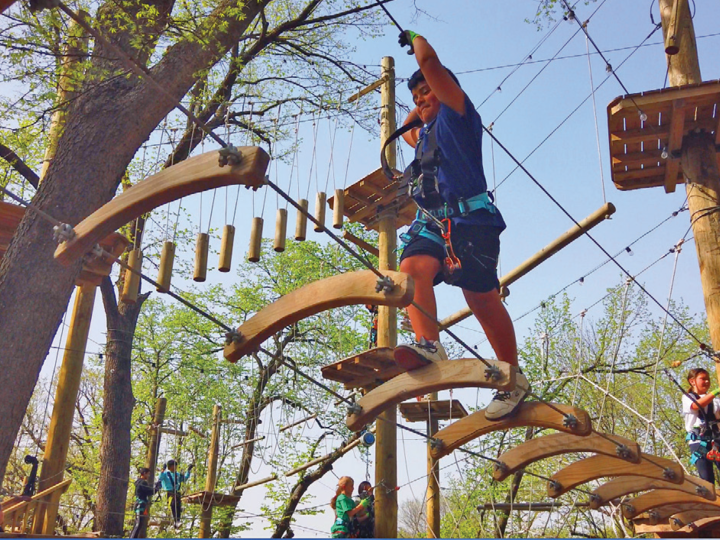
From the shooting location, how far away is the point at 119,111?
5855 millimetres

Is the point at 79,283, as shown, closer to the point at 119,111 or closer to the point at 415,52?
the point at 119,111

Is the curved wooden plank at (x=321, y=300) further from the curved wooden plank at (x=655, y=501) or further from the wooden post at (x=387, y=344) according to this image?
the curved wooden plank at (x=655, y=501)

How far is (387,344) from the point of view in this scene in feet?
25.9

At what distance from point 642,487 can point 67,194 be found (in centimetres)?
526

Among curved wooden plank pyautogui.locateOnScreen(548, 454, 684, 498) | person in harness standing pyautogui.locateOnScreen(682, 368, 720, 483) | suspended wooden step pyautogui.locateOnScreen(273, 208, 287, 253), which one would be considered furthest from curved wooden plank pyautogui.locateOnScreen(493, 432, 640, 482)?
suspended wooden step pyautogui.locateOnScreen(273, 208, 287, 253)

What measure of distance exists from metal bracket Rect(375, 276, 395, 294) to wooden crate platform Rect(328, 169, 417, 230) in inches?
175

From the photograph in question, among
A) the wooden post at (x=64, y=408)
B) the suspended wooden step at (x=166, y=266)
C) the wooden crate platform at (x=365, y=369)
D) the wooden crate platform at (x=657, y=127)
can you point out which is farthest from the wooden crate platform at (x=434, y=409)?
the suspended wooden step at (x=166, y=266)

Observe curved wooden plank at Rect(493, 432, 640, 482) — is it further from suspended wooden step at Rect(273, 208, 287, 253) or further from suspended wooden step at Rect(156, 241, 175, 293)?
suspended wooden step at Rect(156, 241, 175, 293)

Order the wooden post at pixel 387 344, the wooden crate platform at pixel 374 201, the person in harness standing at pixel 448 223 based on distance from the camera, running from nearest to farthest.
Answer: the person in harness standing at pixel 448 223 < the wooden post at pixel 387 344 < the wooden crate platform at pixel 374 201

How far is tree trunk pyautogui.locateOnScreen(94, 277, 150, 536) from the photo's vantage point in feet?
31.1

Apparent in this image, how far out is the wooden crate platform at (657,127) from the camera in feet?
20.7

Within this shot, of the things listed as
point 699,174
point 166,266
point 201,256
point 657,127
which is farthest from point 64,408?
point 699,174

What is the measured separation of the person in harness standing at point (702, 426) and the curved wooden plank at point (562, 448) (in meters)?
0.87

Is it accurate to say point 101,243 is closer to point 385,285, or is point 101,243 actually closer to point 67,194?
point 67,194
